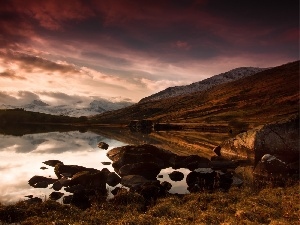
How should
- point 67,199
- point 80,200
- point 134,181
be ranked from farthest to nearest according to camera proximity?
point 134,181, point 67,199, point 80,200

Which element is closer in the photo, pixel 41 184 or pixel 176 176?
pixel 41 184

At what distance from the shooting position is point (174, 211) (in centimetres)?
2089

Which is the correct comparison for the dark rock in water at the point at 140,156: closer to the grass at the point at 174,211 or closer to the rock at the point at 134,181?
the rock at the point at 134,181

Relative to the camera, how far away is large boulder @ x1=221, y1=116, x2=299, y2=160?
40812 millimetres

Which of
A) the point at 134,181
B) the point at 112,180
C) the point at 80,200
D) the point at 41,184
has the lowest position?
the point at 80,200

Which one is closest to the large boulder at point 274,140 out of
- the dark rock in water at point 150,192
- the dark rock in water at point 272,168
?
the dark rock in water at point 272,168

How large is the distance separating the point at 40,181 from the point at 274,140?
2987cm

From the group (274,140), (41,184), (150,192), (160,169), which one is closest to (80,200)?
(150,192)

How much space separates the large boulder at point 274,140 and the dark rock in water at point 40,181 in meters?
27.1

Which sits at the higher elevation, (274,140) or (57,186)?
(274,140)

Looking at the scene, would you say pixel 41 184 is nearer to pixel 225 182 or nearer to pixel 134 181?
pixel 134 181

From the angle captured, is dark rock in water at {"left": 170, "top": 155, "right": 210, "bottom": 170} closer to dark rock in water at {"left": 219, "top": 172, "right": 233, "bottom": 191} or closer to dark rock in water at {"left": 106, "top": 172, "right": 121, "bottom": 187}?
dark rock in water at {"left": 219, "top": 172, "right": 233, "bottom": 191}

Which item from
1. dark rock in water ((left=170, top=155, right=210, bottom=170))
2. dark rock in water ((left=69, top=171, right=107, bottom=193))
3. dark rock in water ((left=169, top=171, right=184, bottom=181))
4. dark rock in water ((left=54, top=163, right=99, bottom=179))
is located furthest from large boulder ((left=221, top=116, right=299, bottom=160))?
dark rock in water ((left=69, top=171, right=107, bottom=193))

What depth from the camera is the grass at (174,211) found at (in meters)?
18.7
